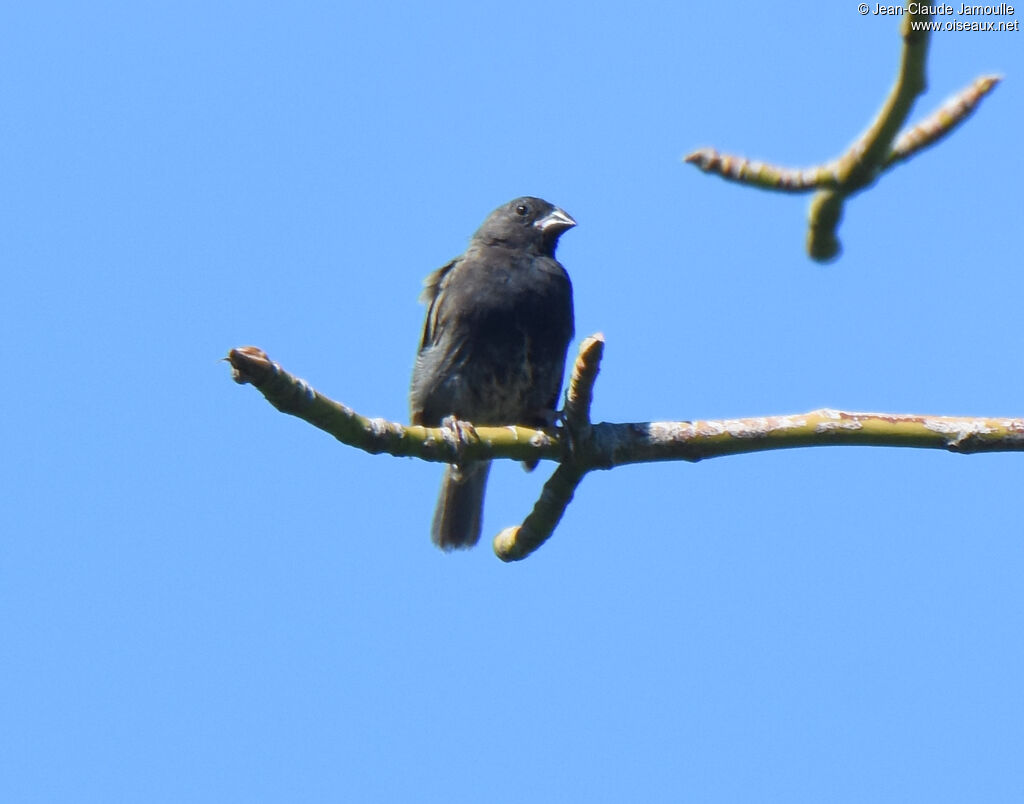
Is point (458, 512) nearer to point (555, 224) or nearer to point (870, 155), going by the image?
point (555, 224)

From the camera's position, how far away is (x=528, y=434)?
423 centimetres

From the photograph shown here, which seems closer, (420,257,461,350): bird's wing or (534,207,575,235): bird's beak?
(420,257,461,350): bird's wing

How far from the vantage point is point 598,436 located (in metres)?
4.22

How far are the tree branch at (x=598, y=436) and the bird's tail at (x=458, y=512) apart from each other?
2435mm

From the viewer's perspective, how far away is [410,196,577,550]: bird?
602cm

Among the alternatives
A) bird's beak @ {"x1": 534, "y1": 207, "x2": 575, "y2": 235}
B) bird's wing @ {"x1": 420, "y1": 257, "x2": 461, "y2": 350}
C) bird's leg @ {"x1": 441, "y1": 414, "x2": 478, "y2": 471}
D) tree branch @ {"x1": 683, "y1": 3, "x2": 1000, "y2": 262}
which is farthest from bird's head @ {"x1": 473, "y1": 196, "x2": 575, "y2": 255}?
tree branch @ {"x1": 683, "y1": 3, "x2": 1000, "y2": 262}

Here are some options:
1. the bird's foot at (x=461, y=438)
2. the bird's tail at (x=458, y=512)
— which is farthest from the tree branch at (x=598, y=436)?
the bird's tail at (x=458, y=512)

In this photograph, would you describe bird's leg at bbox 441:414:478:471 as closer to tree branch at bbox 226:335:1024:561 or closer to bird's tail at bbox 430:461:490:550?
tree branch at bbox 226:335:1024:561

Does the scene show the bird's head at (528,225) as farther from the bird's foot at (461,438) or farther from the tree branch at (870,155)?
the tree branch at (870,155)

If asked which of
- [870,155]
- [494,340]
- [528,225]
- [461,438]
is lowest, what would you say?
[461,438]

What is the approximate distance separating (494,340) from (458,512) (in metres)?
1.23

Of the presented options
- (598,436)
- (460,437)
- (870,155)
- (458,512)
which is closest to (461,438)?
(460,437)

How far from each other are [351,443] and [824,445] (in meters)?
1.40

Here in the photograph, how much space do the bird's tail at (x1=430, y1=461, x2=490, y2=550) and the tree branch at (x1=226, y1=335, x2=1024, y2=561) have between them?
2435 mm
